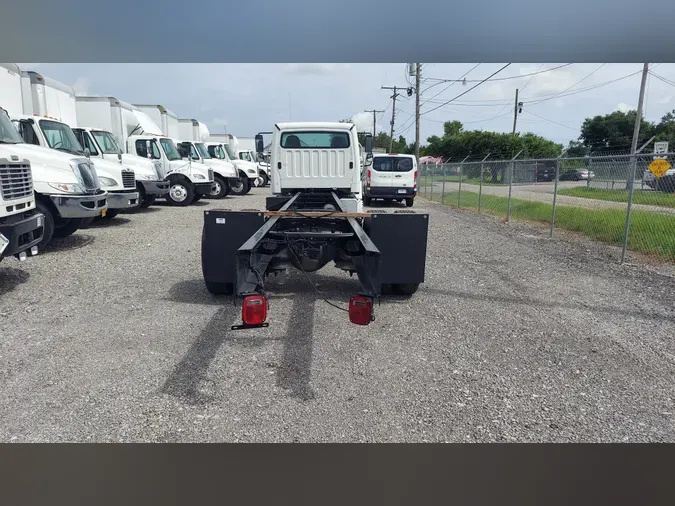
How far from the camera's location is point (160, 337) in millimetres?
4824

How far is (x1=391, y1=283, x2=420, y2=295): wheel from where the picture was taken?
20.2 feet

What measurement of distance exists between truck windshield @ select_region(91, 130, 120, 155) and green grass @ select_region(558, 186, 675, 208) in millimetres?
11507

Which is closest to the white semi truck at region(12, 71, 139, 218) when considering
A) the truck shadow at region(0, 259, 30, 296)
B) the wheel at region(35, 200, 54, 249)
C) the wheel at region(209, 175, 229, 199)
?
the wheel at region(35, 200, 54, 249)

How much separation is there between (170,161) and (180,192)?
3.59 ft

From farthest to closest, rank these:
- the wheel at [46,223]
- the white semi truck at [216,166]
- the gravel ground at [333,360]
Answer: the white semi truck at [216,166] < the wheel at [46,223] < the gravel ground at [333,360]

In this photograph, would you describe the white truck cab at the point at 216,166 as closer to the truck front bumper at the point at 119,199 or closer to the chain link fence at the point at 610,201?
the truck front bumper at the point at 119,199

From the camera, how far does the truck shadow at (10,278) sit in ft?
21.4

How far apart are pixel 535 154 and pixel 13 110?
4690 cm

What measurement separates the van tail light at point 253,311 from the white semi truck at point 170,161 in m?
14.0

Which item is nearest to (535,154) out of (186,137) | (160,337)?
(186,137)

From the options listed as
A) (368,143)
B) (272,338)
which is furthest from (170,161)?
(272,338)

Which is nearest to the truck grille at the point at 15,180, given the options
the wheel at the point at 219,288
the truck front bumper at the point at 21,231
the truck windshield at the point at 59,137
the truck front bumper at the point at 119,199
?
the truck front bumper at the point at 21,231

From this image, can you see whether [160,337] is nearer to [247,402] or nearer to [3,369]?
[3,369]

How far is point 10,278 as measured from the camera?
6949 mm
